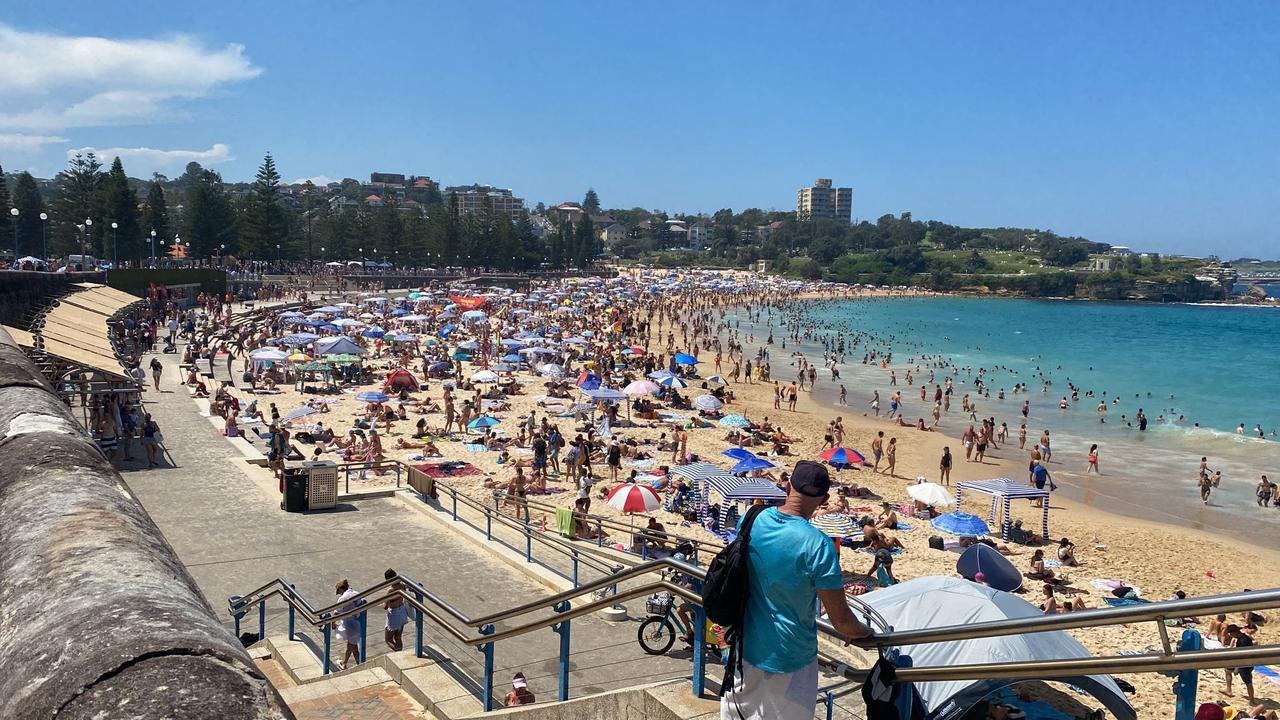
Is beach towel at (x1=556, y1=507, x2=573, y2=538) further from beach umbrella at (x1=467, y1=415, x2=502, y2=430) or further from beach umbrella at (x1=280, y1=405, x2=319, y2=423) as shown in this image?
beach umbrella at (x1=280, y1=405, x2=319, y2=423)

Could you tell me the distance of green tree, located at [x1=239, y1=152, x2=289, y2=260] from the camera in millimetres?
66000

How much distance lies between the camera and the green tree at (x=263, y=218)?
66.0 meters

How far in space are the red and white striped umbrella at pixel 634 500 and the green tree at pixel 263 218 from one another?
59548mm

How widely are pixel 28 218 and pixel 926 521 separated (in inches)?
2778

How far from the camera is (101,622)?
1.58m

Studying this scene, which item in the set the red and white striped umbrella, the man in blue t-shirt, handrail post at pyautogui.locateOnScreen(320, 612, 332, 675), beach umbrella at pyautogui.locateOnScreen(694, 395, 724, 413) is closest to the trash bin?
the red and white striped umbrella

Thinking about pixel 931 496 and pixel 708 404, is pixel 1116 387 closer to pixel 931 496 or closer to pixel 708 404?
pixel 708 404

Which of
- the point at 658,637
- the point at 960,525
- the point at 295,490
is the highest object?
the point at 658,637

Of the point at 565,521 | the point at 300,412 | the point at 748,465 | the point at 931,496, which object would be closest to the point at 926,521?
the point at 931,496

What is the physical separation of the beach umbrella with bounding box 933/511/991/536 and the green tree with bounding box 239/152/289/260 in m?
61.3

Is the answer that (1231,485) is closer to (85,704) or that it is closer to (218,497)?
(218,497)

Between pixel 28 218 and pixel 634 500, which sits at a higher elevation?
pixel 28 218

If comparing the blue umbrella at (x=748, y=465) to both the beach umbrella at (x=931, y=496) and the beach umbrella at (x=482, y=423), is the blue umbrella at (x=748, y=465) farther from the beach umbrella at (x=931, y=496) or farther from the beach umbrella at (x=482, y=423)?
the beach umbrella at (x=482, y=423)

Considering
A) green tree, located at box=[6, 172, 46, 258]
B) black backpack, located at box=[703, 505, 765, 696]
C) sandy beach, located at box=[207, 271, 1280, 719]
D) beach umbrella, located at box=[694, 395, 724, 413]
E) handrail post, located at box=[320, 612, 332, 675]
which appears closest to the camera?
black backpack, located at box=[703, 505, 765, 696]
